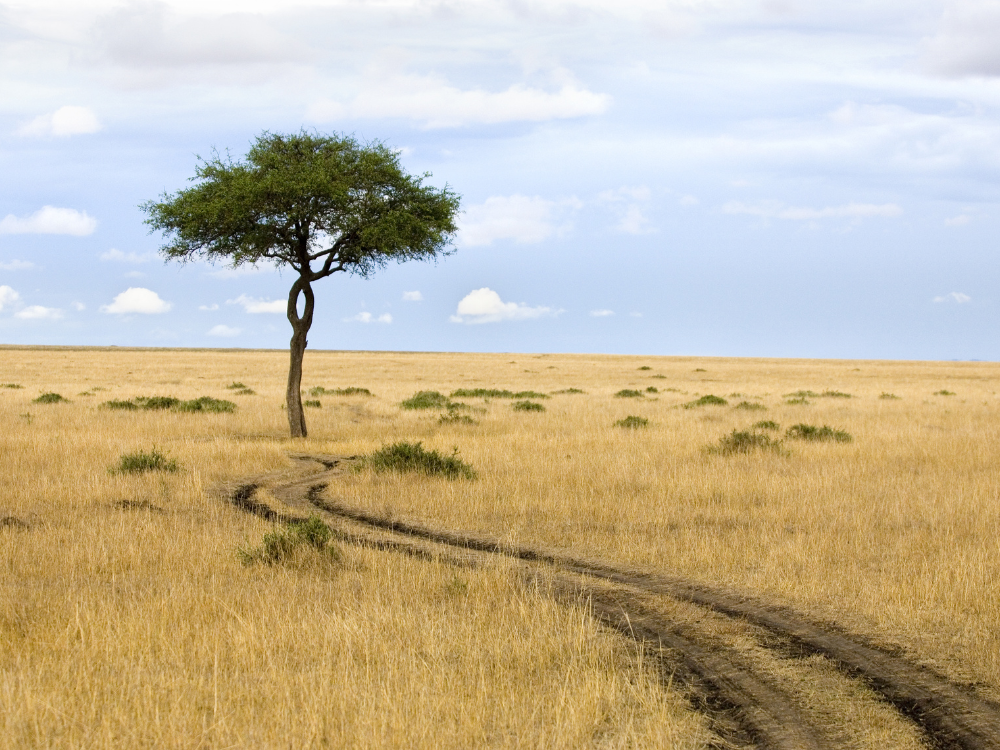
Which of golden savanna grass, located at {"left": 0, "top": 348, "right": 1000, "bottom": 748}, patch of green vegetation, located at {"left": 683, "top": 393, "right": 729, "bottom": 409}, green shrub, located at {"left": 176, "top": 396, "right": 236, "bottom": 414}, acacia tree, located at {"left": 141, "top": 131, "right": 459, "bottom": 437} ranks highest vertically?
acacia tree, located at {"left": 141, "top": 131, "right": 459, "bottom": 437}

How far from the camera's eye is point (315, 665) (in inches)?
266

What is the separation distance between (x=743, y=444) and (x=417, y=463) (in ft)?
24.7

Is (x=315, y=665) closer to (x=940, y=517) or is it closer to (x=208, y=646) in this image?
(x=208, y=646)

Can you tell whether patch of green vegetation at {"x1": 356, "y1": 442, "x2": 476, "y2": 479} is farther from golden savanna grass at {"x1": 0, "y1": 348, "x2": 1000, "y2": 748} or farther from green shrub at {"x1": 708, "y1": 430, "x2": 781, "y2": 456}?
green shrub at {"x1": 708, "y1": 430, "x2": 781, "y2": 456}

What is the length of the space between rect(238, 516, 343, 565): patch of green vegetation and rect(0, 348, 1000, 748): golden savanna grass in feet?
0.59

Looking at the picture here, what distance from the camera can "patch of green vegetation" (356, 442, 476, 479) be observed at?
1650cm

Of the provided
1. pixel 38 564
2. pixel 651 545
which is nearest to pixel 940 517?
pixel 651 545

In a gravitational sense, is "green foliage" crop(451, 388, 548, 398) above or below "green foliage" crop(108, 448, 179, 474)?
above

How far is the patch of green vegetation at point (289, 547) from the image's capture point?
9953 mm

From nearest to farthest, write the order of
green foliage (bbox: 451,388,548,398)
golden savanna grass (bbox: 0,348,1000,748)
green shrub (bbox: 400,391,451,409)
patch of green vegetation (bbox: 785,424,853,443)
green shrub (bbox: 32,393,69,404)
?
golden savanna grass (bbox: 0,348,1000,748)
patch of green vegetation (bbox: 785,424,853,443)
green shrub (bbox: 400,391,451,409)
green shrub (bbox: 32,393,69,404)
green foliage (bbox: 451,388,548,398)

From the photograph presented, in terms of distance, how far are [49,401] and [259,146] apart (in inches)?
687

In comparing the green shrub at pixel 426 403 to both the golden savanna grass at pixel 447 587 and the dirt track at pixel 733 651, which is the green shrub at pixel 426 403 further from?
the dirt track at pixel 733 651

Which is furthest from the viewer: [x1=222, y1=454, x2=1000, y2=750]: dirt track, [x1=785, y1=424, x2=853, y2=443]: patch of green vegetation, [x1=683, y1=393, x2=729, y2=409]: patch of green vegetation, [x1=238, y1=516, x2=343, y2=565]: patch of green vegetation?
[x1=683, y1=393, x2=729, y2=409]: patch of green vegetation

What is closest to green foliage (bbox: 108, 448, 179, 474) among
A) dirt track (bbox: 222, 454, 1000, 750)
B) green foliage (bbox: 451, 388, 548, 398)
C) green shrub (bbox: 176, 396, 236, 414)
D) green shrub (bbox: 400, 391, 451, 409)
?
dirt track (bbox: 222, 454, 1000, 750)
